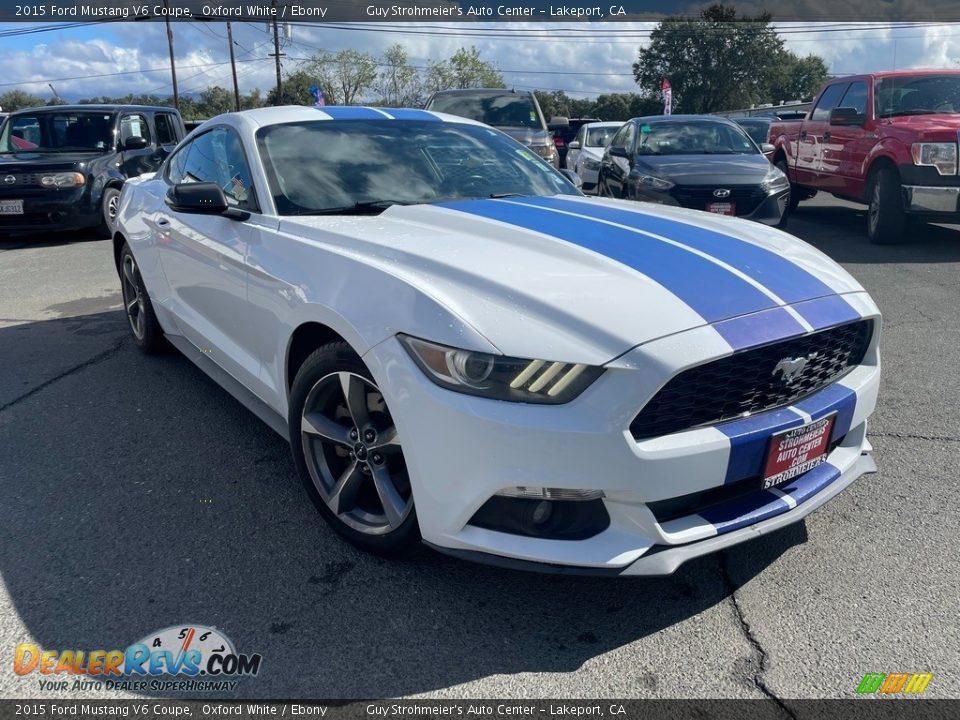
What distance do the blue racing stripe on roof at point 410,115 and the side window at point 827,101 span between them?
786cm

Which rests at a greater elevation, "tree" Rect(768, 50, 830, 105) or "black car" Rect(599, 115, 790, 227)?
"tree" Rect(768, 50, 830, 105)

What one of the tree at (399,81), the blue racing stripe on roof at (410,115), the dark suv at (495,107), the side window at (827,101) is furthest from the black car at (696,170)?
the tree at (399,81)

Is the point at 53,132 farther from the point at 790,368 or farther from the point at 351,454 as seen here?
the point at 790,368

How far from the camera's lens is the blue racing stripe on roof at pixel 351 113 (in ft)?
12.8

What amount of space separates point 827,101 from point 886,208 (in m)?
2.63

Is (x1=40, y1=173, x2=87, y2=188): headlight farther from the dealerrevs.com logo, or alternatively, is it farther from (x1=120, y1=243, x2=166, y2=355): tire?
the dealerrevs.com logo

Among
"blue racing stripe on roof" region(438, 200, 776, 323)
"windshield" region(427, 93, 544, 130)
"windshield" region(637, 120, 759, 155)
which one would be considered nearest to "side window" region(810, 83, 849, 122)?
"windshield" region(637, 120, 759, 155)

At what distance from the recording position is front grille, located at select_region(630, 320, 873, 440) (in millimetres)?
2199

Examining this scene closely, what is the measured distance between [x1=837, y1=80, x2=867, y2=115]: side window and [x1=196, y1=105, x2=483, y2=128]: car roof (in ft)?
23.5

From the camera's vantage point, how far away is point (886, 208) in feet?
28.6

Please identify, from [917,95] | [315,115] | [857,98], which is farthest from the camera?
[857,98]

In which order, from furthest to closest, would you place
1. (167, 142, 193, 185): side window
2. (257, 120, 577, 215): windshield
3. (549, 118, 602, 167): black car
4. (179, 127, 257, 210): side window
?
1. (549, 118, 602, 167): black car
2. (167, 142, 193, 185): side window
3. (179, 127, 257, 210): side window
4. (257, 120, 577, 215): windshield

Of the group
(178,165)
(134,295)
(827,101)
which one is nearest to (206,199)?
(178,165)

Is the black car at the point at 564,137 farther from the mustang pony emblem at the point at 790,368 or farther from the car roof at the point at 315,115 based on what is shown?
the mustang pony emblem at the point at 790,368
